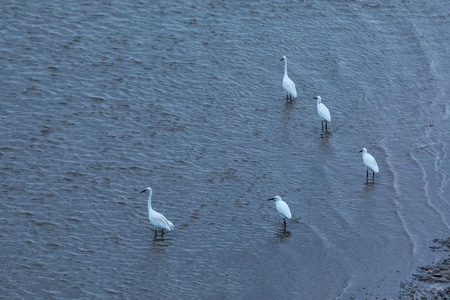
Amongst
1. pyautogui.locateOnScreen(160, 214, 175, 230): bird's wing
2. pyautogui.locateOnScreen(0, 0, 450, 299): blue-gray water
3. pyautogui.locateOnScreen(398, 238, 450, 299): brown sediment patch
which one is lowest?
pyautogui.locateOnScreen(0, 0, 450, 299): blue-gray water

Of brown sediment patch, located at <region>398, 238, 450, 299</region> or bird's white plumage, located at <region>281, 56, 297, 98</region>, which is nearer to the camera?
brown sediment patch, located at <region>398, 238, 450, 299</region>

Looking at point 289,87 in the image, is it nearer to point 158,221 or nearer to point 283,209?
point 283,209

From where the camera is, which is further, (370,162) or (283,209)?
(370,162)

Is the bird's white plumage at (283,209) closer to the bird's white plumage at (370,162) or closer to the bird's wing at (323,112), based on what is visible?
the bird's white plumage at (370,162)

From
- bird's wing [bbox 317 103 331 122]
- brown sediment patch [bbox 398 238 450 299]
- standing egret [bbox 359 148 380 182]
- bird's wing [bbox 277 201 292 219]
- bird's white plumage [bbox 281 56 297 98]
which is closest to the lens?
brown sediment patch [bbox 398 238 450 299]

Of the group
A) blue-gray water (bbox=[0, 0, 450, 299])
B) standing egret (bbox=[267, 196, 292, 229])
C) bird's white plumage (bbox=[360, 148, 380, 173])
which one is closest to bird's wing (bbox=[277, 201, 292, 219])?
standing egret (bbox=[267, 196, 292, 229])

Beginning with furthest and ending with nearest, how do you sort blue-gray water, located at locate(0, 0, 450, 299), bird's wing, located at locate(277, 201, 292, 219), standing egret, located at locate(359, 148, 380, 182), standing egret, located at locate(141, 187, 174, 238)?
1. standing egret, located at locate(359, 148, 380, 182)
2. bird's wing, located at locate(277, 201, 292, 219)
3. standing egret, located at locate(141, 187, 174, 238)
4. blue-gray water, located at locate(0, 0, 450, 299)

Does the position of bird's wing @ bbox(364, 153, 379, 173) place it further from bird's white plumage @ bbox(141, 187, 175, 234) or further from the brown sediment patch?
bird's white plumage @ bbox(141, 187, 175, 234)

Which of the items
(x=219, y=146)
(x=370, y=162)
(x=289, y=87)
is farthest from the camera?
(x=289, y=87)

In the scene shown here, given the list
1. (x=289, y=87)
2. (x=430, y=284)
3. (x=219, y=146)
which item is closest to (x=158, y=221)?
(x=219, y=146)
